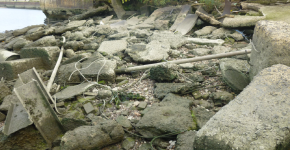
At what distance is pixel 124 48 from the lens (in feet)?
15.1

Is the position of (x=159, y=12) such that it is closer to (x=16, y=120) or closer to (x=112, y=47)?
(x=112, y=47)

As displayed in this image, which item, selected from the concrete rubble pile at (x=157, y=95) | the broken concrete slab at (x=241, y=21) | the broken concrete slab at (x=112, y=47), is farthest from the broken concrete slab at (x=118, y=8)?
the broken concrete slab at (x=241, y=21)

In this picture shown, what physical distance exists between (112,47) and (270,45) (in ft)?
10.5

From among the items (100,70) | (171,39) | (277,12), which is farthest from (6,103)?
(277,12)

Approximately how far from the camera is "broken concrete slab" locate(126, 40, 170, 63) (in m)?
3.81

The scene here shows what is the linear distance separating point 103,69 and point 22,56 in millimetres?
2109

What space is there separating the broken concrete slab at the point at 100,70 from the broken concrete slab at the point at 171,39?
1517mm

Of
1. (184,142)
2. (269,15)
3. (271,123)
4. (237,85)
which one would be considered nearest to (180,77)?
(237,85)

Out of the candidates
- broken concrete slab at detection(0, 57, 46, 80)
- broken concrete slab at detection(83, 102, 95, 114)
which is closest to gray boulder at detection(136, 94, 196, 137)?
broken concrete slab at detection(83, 102, 95, 114)

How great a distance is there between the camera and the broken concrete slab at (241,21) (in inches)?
185

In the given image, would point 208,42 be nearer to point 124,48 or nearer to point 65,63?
point 124,48

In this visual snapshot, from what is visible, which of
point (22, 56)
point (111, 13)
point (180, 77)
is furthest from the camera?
point (111, 13)

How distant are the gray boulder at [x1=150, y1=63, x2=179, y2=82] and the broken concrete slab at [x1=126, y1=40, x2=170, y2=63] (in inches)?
23.6

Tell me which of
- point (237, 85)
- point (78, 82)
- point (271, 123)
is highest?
point (271, 123)
